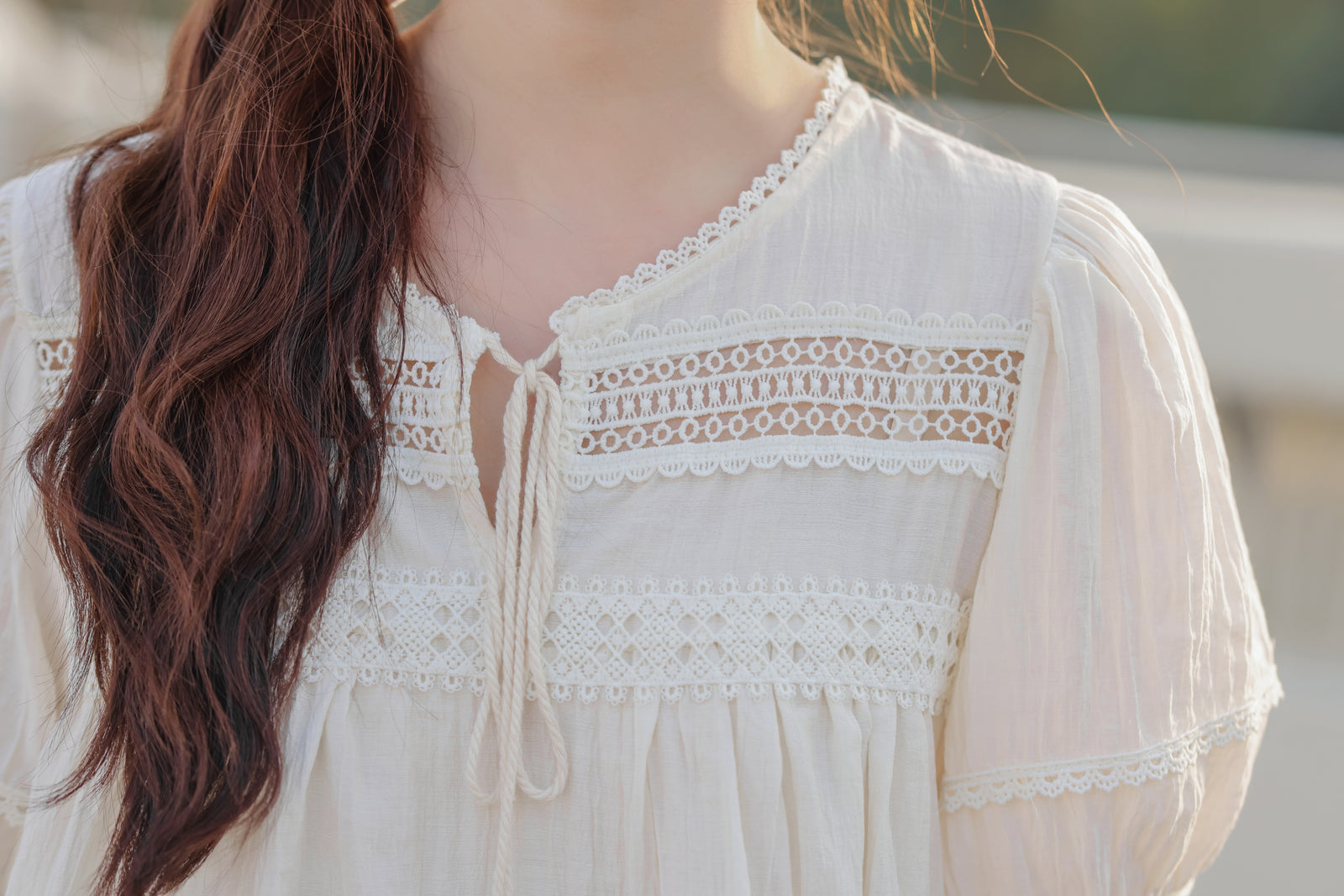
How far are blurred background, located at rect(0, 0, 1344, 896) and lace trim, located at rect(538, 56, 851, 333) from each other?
1.11 m

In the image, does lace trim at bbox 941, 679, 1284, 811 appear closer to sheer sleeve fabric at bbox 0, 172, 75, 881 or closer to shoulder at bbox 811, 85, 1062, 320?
shoulder at bbox 811, 85, 1062, 320

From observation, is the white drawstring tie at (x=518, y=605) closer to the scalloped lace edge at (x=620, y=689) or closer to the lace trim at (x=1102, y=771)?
the scalloped lace edge at (x=620, y=689)

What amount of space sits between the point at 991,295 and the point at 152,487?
56 centimetres

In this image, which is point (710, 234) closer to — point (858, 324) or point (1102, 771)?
point (858, 324)

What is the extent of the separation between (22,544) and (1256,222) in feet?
6.12

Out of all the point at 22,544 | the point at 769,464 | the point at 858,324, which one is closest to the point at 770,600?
the point at 769,464

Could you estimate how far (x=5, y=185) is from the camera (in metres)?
0.71

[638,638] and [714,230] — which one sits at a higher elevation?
[714,230]

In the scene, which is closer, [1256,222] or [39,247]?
[39,247]

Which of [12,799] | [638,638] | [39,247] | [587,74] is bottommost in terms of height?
[12,799]

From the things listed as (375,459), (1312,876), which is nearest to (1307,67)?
(1312,876)

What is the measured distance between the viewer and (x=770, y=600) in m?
0.65

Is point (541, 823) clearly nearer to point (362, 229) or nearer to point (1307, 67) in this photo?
point (362, 229)

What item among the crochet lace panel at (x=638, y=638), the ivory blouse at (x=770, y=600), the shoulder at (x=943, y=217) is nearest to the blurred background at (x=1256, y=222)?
the shoulder at (x=943, y=217)
